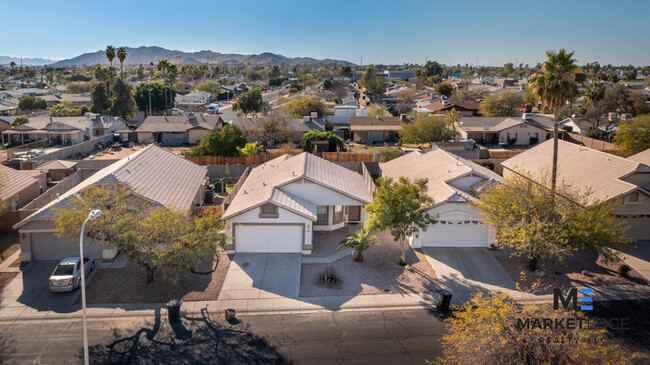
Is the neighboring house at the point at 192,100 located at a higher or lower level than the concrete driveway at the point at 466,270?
higher

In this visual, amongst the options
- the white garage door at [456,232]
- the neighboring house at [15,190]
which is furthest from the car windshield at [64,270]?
the white garage door at [456,232]

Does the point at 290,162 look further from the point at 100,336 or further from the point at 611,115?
the point at 611,115

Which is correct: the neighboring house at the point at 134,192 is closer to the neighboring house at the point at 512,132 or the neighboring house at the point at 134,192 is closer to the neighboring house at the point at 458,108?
the neighboring house at the point at 512,132

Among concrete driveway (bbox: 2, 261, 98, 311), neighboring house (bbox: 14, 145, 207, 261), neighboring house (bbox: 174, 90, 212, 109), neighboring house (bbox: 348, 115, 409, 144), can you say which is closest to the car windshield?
concrete driveway (bbox: 2, 261, 98, 311)

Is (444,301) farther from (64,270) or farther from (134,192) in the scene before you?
(64,270)

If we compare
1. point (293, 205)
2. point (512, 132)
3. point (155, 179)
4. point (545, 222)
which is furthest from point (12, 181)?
point (512, 132)

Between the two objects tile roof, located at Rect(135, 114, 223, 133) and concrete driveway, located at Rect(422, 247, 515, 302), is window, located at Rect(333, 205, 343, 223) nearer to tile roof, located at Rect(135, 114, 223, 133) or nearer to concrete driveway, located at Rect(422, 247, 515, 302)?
concrete driveway, located at Rect(422, 247, 515, 302)
